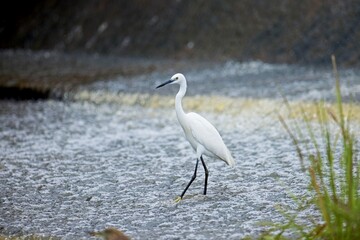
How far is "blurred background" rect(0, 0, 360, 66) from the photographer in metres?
19.7

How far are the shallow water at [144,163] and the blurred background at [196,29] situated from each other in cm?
270

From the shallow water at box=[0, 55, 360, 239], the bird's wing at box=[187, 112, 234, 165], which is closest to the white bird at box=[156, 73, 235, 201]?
the bird's wing at box=[187, 112, 234, 165]

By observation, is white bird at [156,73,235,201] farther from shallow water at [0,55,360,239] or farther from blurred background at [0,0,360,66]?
blurred background at [0,0,360,66]

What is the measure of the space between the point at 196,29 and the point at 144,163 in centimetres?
1334

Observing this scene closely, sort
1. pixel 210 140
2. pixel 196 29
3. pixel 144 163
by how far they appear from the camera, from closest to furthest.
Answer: pixel 210 140, pixel 144 163, pixel 196 29

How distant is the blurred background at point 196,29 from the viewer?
1970 cm

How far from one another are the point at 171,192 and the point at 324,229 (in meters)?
3.02

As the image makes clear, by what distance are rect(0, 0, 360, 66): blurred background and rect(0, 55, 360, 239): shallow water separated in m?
2.70

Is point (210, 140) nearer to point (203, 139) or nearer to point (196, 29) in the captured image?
point (203, 139)

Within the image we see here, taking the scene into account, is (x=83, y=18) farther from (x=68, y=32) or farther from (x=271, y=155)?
(x=271, y=155)

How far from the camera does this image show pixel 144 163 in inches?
386

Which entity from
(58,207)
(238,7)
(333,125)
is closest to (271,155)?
(333,125)

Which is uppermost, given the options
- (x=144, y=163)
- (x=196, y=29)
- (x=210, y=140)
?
(x=196, y=29)

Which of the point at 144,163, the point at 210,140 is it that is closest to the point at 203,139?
the point at 210,140
